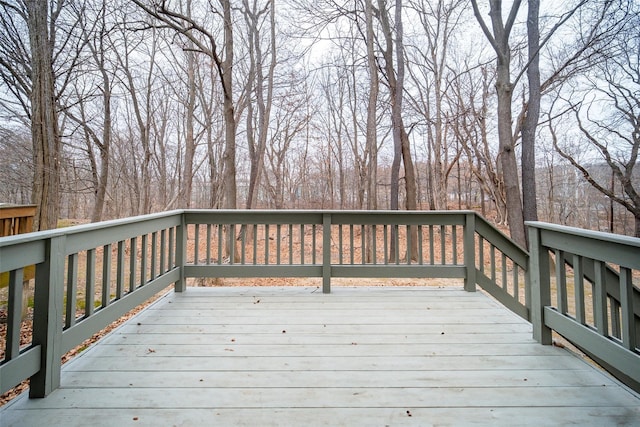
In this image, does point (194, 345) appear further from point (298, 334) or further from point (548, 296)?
point (548, 296)

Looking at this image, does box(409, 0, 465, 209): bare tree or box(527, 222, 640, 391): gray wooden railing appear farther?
box(409, 0, 465, 209): bare tree

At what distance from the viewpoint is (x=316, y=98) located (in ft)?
48.1

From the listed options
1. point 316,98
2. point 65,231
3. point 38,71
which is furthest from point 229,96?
point 316,98

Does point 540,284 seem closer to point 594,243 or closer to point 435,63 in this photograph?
point 594,243

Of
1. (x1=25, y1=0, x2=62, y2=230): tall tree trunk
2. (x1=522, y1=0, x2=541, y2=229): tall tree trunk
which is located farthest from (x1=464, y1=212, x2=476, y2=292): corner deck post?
(x1=25, y1=0, x2=62, y2=230): tall tree trunk

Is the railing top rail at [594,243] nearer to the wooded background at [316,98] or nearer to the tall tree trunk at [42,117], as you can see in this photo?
the wooded background at [316,98]

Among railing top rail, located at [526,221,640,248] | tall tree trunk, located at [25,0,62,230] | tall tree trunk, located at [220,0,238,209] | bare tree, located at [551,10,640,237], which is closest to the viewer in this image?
railing top rail, located at [526,221,640,248]

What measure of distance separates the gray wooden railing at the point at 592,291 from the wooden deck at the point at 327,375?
0.19 meters

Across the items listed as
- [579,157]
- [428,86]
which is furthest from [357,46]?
[579,157]

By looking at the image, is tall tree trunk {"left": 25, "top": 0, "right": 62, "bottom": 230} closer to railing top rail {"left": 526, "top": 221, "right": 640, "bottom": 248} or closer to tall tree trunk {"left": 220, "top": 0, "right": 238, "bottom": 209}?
tall tree trunk {"left": 220, "top": 0, "right": 238, "bottom": 209}

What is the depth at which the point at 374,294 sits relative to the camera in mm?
3703

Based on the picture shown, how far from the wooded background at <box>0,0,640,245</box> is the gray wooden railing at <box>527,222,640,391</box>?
18.3 ft

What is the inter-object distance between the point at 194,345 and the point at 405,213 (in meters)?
2.60

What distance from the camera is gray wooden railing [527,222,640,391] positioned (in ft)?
5.52
